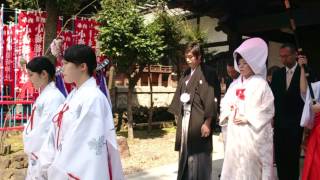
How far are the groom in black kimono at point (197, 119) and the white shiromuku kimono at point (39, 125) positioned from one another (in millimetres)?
1761

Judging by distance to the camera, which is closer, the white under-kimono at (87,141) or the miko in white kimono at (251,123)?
the white under-kimono at (87,141)

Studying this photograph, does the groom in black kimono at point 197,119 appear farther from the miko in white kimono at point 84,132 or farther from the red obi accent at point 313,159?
the miko in white kimono at point 84,132

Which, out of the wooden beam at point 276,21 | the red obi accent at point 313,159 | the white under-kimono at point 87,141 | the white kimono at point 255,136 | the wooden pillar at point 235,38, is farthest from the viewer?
the wooden pillar at point 235,38

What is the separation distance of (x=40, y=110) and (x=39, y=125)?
16cm

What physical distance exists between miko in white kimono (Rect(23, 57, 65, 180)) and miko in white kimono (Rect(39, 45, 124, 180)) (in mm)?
449

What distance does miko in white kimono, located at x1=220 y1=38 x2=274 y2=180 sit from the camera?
377cm

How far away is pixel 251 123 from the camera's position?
3770 millimetres

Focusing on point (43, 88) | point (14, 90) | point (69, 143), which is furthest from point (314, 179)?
point (14, 90)

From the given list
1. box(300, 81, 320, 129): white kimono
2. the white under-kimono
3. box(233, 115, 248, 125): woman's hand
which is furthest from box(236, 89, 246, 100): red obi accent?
the white under-kimono

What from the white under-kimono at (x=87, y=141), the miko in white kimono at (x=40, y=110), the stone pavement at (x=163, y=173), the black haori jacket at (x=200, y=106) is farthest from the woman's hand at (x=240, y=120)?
the stone pavement at (x=163, y=173)

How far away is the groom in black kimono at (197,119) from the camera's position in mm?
4652

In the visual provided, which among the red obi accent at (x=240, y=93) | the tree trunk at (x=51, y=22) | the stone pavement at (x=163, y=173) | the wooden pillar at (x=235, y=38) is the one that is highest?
the tree trunk at (x=51, y=22)

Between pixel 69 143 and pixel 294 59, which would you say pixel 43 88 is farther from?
pixel 294 59

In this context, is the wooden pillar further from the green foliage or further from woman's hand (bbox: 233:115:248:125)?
the green foliage
